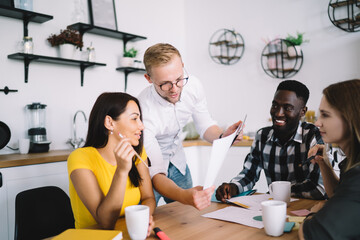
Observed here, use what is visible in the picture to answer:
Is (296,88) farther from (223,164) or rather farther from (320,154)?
(223,164)

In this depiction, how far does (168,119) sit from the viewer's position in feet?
6.51

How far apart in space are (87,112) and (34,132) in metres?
0.62

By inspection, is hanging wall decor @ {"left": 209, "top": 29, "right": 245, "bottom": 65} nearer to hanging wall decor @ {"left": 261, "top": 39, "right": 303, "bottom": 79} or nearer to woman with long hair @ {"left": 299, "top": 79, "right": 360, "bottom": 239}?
hanging wall decor @ {"left": 261, "top": 39, "right": 303, "bottom": 79}

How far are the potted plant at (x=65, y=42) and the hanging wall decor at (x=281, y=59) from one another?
1.93m

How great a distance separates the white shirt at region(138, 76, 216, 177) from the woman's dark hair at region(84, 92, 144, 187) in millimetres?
282

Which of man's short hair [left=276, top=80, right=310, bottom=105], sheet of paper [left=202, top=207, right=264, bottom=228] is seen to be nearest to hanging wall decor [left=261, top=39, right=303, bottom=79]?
man's short hair [left=276, top=80, right=310, bottom=105]

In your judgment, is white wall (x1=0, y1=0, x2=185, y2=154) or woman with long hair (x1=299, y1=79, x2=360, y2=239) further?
white wall (x1=0, y1=0, x2=185, y2=154)

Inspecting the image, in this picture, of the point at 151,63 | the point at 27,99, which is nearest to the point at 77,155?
the point at 151,63

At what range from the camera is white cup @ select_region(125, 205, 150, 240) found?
95 cm

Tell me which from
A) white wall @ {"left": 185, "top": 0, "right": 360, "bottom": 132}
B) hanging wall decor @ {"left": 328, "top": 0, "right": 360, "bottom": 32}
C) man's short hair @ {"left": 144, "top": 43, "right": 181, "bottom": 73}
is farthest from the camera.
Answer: white wall @ {"left": 185, "top": 0, "right": 360, "bottom": 132}

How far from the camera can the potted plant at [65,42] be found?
9.56ft

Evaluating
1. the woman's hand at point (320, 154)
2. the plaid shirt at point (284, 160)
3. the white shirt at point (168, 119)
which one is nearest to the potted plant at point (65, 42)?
the white shirt at point (168, 119)

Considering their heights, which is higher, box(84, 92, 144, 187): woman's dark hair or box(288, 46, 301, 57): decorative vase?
box(288, 46, 301, 57): decorative vase

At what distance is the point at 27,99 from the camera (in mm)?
2822
